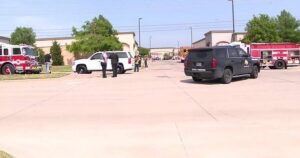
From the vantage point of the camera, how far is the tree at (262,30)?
6456 centimetres

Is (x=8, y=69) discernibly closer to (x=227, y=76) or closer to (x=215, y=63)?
(x=215, y=63)

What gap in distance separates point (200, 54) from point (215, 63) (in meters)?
1.06

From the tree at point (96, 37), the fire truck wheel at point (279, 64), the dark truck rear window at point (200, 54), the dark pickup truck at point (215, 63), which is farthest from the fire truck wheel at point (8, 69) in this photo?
the tree at point (96, 37)

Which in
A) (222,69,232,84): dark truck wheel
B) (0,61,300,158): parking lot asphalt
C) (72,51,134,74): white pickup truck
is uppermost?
(72,51,134,74): white pickup truck

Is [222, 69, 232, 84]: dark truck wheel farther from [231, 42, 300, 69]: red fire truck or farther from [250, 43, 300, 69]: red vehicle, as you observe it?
[250, 43, 300, 69]: red vehicle

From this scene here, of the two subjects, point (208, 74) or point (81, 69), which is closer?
point (208, 74)

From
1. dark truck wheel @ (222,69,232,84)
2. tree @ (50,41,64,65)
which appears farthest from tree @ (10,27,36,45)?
dark truck wheel @ (222,69,232,84)

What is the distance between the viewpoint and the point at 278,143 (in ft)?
24.7

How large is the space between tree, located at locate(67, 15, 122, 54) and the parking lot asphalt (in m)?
45.7

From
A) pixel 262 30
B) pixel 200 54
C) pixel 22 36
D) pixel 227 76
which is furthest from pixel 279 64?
pixel 22 36

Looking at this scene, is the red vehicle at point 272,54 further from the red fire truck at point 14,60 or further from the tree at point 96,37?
the tree at point 96,37

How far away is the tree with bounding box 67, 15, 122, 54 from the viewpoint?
60500 mm

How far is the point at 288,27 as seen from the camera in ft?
223

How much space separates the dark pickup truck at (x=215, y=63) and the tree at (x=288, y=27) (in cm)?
4793
